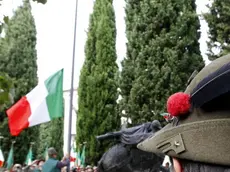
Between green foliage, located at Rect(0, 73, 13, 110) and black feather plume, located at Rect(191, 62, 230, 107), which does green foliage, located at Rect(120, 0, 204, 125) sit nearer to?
green foliage, located at Rect(0, 73, 13, 110)

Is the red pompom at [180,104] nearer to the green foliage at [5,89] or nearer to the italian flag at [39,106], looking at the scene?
the green foliage at [5,89]

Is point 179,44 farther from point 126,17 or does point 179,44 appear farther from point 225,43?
point 225,43

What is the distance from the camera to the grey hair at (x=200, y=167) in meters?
1.82

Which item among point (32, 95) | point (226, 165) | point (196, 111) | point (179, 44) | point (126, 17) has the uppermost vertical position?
point (126, 17)

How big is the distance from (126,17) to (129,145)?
50.7 feet

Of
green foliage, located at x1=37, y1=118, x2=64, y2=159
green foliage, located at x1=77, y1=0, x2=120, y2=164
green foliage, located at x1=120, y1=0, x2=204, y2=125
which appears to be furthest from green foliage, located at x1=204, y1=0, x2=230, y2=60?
green foliage, located at x1=37, y1=118, x2=64, y2=159

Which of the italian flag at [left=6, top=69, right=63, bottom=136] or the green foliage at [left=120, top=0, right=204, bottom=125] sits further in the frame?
the green foliage at [left=120, top=0, right=204, bottom=125]

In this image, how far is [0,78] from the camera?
4.19 m

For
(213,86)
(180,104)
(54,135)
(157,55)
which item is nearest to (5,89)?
(180,104)

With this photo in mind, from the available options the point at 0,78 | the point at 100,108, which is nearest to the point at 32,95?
the point at 0,78

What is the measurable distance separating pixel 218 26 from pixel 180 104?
15926 millimetres

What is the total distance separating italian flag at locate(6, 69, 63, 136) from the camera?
39.9ft

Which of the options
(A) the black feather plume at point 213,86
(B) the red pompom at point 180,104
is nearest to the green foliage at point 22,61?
(B) the red pompom at point 180,104

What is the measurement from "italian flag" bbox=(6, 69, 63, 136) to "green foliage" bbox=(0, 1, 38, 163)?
1813 centimetres
